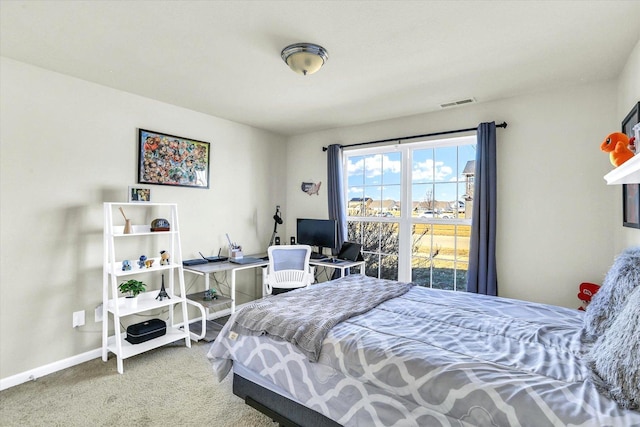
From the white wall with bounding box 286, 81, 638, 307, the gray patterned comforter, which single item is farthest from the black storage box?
the white wall with bounding box 286, 81, 638, 307

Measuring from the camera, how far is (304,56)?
6.88 ft

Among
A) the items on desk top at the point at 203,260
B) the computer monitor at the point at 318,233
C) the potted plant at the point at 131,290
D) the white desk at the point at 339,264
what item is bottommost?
the potted plant at the point at 131,290

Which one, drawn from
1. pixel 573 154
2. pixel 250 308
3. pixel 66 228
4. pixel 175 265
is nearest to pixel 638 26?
pixel 573 154

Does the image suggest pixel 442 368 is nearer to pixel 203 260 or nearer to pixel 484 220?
pixel 484 220

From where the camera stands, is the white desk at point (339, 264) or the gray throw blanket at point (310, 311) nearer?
the gray throw blanket at point (310, 311)

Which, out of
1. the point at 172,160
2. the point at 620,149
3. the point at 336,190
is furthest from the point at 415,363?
the point at 172,160

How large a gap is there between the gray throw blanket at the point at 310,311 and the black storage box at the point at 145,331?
47.7 inches

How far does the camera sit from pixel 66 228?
2.64 metres

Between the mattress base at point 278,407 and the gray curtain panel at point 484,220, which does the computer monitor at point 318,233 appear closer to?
the gray curtain panel at point 484,220

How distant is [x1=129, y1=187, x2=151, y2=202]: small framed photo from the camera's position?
286 cm

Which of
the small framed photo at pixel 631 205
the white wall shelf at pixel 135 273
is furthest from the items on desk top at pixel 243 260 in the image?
the small framed photo at pixel 631 205

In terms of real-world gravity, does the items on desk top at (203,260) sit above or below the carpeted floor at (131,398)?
above

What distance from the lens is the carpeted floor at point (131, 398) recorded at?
1.98 meters

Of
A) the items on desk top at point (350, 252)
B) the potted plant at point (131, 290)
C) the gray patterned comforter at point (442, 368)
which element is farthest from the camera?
the items on desk top at point (350, 252)
